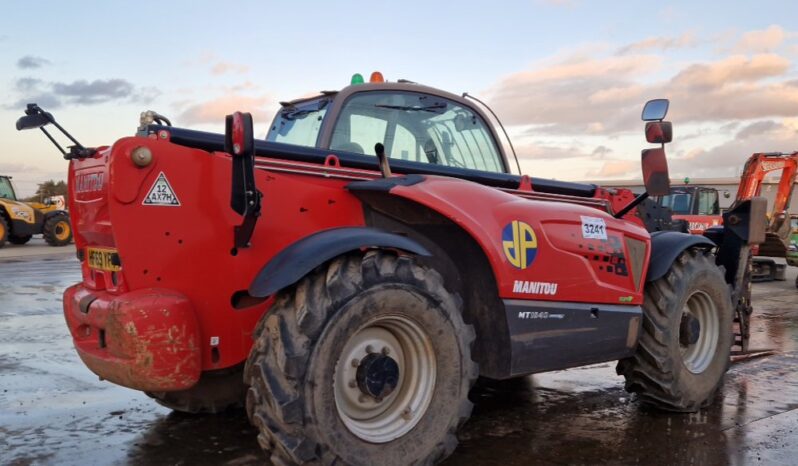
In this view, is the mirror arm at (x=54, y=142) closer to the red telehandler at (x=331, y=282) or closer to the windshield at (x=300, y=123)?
the red telehandler at (x=331, y=282)

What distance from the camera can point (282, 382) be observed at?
3.08m

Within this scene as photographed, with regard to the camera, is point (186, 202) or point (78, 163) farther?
point (78, 163)

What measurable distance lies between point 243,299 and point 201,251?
35 cm

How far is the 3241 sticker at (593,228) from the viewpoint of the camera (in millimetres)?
4371

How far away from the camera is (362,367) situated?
3410 mm

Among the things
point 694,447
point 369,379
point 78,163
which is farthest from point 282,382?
point 694,447

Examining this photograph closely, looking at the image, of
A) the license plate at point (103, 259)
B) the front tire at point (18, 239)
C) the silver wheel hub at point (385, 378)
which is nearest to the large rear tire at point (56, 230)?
the front tire at point (18, 239)

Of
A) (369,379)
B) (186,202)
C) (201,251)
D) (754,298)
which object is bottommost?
(754,298)

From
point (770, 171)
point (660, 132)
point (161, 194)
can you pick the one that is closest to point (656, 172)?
point (660, 132)

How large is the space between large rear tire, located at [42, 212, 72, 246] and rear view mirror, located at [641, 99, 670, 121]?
23.8 m

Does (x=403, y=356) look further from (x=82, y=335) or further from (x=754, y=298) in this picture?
(x=754, y=298)

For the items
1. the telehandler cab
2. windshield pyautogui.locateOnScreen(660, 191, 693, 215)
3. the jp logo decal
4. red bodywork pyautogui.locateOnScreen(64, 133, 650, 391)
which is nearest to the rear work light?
red bodywork pyautogui.locateOnScreen(64, 133, 650, 391)

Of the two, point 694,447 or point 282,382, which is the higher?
point 282,382

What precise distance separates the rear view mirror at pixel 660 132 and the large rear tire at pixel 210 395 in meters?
3.05
